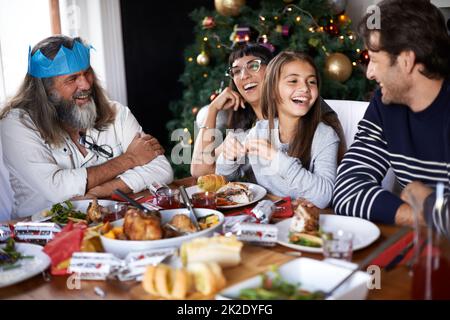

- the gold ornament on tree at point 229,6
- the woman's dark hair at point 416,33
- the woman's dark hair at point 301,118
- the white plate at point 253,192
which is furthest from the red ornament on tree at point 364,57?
the white plate at point 253,192

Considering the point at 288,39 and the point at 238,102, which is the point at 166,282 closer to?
the point at 238,102

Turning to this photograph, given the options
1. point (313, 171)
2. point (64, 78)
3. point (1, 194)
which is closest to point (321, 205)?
point (313, 171)

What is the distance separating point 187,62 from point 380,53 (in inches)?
121

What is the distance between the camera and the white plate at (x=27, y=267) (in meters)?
1.20

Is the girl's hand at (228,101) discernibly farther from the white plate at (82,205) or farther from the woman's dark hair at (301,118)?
the white plate at (82,205)

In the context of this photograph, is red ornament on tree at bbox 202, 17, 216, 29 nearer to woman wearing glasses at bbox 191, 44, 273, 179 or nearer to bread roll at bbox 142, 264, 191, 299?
woman wearing glasses at bbox 191, 44, 273, 179

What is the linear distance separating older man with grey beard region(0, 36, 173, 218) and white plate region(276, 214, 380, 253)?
878mm

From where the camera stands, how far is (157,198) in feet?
5.84

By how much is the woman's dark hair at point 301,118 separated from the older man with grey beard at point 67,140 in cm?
54

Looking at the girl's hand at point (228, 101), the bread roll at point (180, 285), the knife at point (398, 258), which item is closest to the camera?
the bread roll at point (180, 285)

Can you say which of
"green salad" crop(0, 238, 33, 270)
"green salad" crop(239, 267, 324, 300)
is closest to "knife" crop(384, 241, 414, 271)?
"green salad" crop(239, 267, 324, 300)

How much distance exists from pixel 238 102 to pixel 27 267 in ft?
5.56

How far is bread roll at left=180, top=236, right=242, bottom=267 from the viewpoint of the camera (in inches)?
45.3

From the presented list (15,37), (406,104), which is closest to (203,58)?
(15,37)
